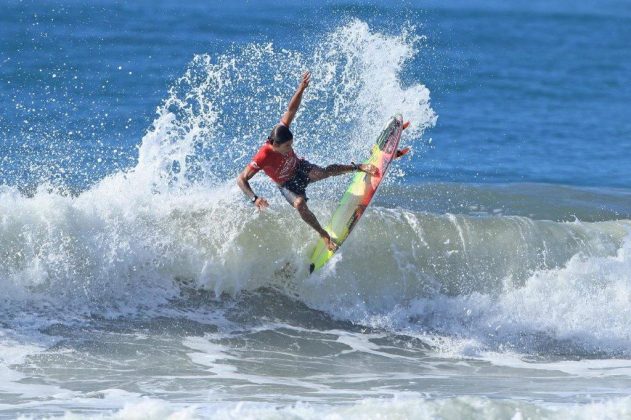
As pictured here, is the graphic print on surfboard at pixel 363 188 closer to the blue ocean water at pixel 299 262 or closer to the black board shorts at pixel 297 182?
the black board shorts at pixel 297 182

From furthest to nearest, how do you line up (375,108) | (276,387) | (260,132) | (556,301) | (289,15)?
(289,15) → (260,132) → (375,108) → (556,301) → (276,387)

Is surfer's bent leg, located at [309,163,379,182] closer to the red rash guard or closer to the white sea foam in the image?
the red rash guard

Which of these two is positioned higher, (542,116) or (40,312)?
(542,116)

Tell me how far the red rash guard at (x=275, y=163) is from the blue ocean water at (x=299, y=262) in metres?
1.83

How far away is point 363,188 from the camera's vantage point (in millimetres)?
10844

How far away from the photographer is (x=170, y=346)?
403 inches

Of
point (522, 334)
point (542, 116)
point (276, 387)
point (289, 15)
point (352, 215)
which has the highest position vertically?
point (289, 15)

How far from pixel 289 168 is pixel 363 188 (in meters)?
1.04

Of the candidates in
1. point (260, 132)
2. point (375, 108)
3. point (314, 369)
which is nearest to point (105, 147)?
point (260, 132)

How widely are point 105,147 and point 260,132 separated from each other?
244cm

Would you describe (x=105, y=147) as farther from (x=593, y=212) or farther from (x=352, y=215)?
(x=593, y=212)

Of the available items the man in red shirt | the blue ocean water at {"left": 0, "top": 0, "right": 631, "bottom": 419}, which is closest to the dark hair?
the man in red shirt

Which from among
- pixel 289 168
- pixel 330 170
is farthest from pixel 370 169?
pixel 289 168

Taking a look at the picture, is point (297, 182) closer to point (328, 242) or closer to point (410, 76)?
point (328, 242)
